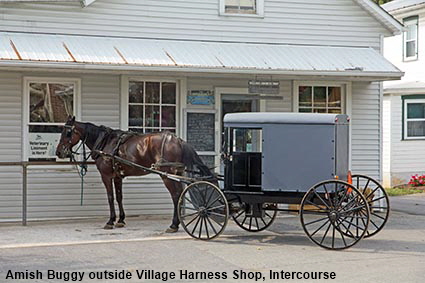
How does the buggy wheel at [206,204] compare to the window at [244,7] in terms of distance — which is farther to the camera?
the window at [244,7]

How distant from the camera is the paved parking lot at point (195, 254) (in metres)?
8.99

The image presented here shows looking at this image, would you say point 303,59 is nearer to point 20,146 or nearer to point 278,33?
point 278,33

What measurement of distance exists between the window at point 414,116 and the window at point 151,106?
442 inches

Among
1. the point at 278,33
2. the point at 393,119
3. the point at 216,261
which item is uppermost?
the point at 278,33

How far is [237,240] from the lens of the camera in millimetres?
11508

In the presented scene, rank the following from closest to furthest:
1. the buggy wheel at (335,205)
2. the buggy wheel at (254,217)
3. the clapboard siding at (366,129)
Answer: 1. the buggy wheel at (335,205)
2. the buggy wheel at (254,217)
3. the clapboard siding at (366,129)

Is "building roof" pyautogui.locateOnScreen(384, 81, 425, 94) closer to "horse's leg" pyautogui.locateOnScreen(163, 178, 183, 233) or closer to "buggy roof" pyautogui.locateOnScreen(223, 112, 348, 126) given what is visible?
"buggy roof" pyautogui.locateOnScreen(223, 112, 348, 126)

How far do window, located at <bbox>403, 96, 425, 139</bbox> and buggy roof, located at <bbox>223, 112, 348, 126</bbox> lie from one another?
42.6 ft

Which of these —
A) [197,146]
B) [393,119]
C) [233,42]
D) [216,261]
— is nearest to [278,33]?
[233,42]

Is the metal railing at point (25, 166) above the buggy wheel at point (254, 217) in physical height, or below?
above

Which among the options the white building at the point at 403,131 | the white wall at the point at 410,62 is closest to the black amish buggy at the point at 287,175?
the white building at the point at 403,131

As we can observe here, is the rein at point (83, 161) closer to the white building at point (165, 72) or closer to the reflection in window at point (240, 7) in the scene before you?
the white building at point (165, 72)

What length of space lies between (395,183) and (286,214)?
360 inches

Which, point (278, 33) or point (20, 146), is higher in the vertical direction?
point (278, 33)
